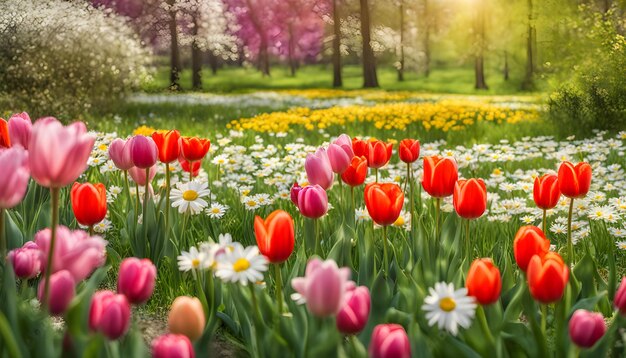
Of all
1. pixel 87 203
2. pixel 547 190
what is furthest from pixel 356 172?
pixel 87 203

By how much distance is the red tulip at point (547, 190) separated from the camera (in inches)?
91.0

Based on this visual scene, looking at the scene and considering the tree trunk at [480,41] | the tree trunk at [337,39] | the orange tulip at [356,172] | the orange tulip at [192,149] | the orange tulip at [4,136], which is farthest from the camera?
the tree trunk at [480,41]

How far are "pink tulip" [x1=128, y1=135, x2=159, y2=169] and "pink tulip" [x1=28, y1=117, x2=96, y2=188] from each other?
1008 millimetres

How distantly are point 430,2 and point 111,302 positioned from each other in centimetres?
3746

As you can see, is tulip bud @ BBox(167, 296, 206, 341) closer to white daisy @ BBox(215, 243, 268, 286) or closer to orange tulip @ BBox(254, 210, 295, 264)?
white daisy @ BBox(215, 243, 268, 286)

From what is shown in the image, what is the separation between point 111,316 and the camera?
1275 millimetres

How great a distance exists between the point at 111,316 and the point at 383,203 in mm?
1019

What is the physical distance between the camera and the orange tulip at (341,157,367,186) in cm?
268

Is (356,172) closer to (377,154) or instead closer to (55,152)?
(377,154)

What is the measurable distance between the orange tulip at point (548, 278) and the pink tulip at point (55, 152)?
105 centimetres

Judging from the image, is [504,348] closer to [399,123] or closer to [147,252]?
[147,252]

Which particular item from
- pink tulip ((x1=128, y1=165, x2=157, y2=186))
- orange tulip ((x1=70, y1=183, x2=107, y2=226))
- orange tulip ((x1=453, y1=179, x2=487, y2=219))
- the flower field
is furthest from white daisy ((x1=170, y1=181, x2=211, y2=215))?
orange tulip ((x1=453, y1=179, x2=487, y2=219))

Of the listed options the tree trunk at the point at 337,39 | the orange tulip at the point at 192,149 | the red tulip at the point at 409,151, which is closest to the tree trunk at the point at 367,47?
the tree trunk at the point at 337,39

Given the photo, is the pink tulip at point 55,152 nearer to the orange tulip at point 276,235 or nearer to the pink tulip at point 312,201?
the orange tulip at point 276,235
